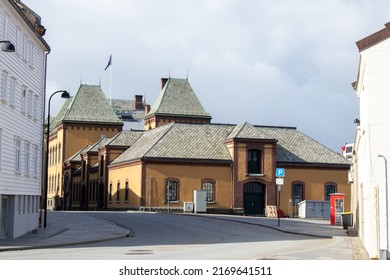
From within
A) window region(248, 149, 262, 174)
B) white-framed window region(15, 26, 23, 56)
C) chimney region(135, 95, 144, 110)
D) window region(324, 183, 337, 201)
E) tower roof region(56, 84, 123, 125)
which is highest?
chimney region(135, 95, 144, 110)

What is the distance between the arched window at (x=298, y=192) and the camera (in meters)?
74.6

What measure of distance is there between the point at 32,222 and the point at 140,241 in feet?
34.6

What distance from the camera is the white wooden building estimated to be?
35.0 meters

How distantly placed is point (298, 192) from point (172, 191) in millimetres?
13119

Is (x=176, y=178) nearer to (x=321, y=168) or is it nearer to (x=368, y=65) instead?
(x=321, y=168)

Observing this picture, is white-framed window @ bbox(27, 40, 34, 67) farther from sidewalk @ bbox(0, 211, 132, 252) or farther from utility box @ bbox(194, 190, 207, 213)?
utility box @ bbox(194, 190, 207, 213)

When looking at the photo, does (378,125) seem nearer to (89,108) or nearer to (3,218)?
(3,218)

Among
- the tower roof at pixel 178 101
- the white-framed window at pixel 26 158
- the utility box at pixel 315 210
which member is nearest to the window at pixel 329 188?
the utility box at pixel 315 210

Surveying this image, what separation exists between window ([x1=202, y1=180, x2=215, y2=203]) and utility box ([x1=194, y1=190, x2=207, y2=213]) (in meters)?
3.47

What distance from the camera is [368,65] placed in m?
25.3

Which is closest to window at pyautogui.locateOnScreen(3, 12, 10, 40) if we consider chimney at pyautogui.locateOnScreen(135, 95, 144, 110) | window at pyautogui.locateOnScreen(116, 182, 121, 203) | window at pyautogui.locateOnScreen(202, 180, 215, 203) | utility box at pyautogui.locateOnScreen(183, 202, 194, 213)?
utility box at pyautogui.locateOnScreen(183, 202, 194, 213)

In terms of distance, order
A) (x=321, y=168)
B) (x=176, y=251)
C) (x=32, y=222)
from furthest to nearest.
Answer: (x=321, y=168)
(x=32, y=222)
(x=176, y=251)
